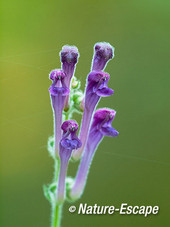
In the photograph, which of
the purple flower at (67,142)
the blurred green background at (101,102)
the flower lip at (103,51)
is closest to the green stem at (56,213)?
the purple flower at (67,142)

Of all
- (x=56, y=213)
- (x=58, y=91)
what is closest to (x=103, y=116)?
(x=58, y=91)

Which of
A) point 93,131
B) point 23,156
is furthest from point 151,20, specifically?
point 93,131

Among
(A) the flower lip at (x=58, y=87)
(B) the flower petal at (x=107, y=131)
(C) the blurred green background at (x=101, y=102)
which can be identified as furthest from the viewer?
(C) the blurred green background at (x=101, y=102)

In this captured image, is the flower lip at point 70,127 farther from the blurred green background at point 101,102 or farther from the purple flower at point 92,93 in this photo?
the blurred green background at point 101,102

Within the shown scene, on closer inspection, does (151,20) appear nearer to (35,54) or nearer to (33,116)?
(35,54)

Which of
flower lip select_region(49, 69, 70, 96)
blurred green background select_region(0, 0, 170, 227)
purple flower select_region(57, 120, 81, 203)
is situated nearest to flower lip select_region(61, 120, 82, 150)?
purple flower select_region(57, 120, 81, 203)

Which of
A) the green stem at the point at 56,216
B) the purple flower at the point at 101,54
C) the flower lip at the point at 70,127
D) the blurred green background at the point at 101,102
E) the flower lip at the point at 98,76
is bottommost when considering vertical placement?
the green stem at the point at 56,216
